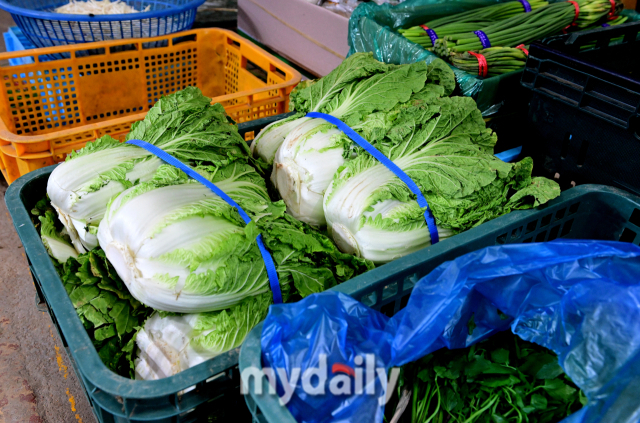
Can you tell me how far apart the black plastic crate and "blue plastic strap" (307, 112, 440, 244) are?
0.79 m

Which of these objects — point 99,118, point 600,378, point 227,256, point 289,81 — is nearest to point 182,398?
point 227,256

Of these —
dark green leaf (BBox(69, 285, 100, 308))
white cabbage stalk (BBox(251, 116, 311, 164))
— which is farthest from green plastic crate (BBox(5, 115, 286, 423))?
white cabbage stalk (BBox(251, 116, 311, 164))

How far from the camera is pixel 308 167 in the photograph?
6.25 ft

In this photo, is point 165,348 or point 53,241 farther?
point 53,241

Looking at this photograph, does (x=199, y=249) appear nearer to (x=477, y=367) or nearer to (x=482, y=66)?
(x=477, y=367)

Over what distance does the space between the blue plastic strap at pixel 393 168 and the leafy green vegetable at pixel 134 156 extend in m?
0.43

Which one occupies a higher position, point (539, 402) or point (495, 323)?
point (495, 323)

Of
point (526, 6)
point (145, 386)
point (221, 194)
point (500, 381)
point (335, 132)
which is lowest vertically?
point (500, 381)

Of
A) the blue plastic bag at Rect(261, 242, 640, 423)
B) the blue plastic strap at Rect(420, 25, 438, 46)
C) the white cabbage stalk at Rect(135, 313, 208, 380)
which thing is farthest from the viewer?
the blue plastic strap at Rect(420, 25, 438, 46)

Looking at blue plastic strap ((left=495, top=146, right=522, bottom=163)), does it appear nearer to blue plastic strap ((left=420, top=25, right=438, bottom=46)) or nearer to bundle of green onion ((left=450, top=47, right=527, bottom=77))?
bundle of green onion ((left=450, top=47, right=527, bottom=77))

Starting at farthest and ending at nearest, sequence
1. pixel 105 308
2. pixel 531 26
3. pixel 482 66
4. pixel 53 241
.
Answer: pixel 531 26
pixel 482 66
pixel 53 241
pixel 105 308

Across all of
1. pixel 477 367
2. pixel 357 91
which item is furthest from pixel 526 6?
pixel 477 367

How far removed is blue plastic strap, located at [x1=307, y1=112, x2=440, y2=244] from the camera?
5.79 ft

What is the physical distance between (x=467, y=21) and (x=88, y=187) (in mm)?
2527
